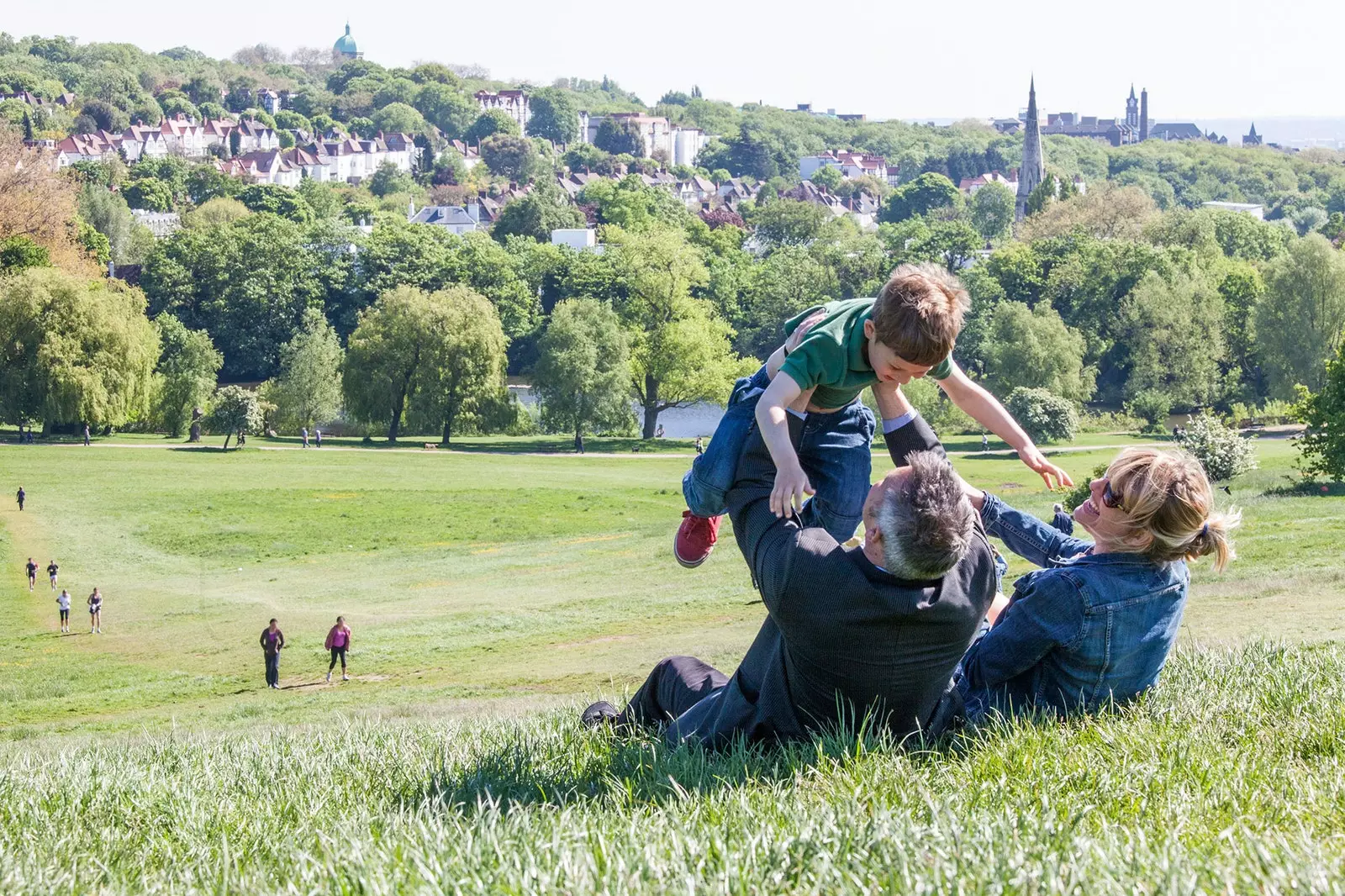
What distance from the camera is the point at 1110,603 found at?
4.45 metres

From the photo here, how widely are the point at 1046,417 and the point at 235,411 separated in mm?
38075

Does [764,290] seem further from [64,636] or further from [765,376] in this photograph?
[765,376]

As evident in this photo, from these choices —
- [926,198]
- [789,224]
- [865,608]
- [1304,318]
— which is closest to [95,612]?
[865,608]

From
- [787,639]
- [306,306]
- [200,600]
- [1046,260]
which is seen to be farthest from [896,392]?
[1046,260]

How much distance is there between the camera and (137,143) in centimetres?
19600

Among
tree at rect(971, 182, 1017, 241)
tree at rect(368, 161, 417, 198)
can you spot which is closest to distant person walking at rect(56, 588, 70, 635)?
tree at rect(971, 182, 1017, 241)

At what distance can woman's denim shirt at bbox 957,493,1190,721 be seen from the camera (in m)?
4.46

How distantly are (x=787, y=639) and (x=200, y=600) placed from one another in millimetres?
29023

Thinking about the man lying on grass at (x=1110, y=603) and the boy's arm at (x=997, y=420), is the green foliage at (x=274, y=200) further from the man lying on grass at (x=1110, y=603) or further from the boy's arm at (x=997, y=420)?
the man lying on grass at (x=1110, y=603)

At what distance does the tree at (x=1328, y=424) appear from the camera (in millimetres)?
32344

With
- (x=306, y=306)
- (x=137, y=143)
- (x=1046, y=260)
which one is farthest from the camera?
(x=137, y=143)

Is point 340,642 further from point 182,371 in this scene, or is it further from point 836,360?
point 182,371

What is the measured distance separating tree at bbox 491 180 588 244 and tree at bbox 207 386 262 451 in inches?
2765

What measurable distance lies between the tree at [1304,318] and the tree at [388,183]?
130909 millimetres
